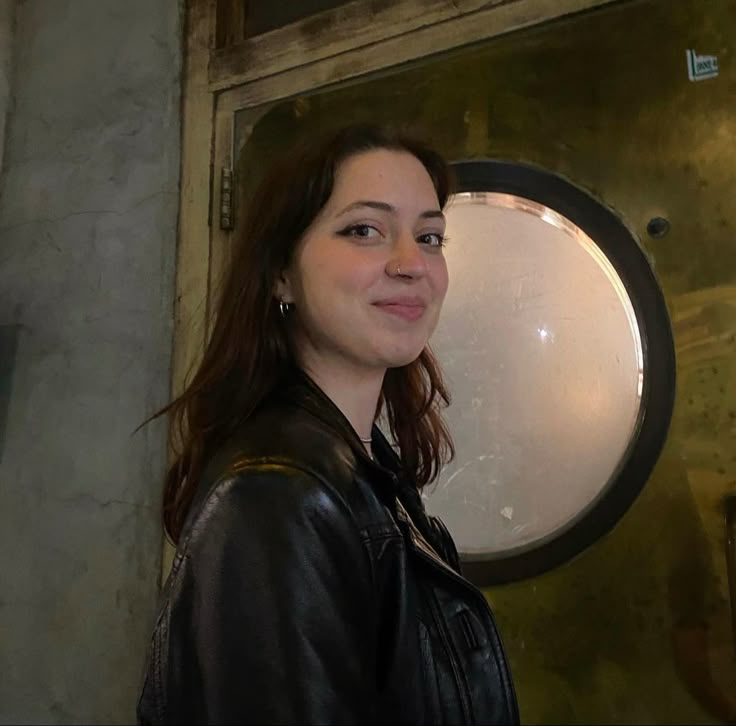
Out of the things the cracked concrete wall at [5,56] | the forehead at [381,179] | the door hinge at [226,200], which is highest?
the cracked concrete wall at [5,56]

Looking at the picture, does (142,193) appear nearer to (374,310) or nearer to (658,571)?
(374,310)

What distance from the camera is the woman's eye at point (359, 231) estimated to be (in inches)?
32.1

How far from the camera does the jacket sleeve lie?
0.55 meters

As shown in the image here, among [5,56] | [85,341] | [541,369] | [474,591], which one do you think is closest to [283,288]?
[474,591]

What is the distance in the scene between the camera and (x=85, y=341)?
148 cm

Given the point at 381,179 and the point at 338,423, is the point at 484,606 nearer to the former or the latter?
the point at 338,423

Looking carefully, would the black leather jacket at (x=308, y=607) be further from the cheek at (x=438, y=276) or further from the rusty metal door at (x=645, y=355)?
the rusty metal door at (x=645, y=355)

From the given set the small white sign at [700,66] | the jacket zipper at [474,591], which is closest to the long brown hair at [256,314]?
the jacket zipper at [474,591]

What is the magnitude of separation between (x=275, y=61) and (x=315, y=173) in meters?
0.71

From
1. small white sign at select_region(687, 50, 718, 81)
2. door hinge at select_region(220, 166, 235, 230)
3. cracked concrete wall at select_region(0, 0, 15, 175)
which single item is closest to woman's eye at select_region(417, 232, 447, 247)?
small white sign at select_region(687, 50, 718, 81)

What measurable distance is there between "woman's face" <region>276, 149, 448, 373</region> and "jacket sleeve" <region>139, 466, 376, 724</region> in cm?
23

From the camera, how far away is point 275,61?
1.44 meters

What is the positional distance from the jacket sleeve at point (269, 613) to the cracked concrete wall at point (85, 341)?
0.82m

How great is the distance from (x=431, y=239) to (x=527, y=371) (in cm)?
37
